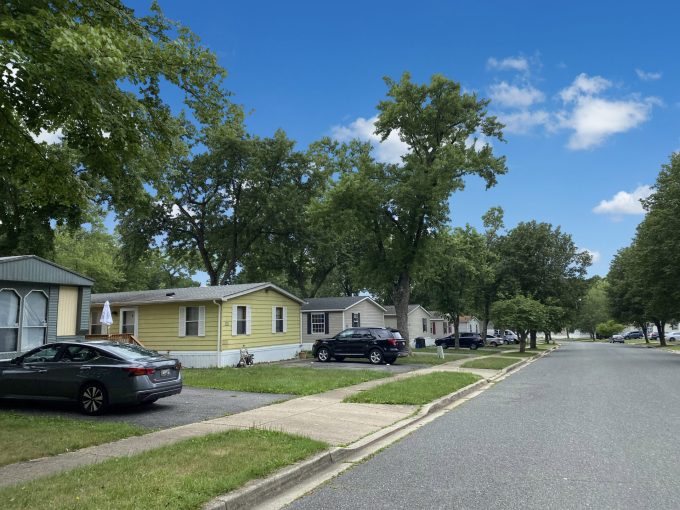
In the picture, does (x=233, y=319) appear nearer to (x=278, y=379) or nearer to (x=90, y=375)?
(x=278, y=379)

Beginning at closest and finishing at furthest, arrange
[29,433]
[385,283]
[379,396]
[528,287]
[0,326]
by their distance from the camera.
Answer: [29,433], [379,396], [0,326], [385,283], [528,287]

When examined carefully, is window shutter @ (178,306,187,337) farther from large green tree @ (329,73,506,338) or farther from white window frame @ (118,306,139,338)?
large green tree @ (329,73,506,338)

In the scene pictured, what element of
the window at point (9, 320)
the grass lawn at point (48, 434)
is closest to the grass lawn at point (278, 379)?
the window at point (9, 320)

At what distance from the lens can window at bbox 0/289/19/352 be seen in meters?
14.7

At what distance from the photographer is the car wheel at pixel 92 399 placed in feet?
33.8

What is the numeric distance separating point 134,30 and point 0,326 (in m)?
10.4

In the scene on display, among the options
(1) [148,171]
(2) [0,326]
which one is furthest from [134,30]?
(2) [0,326]

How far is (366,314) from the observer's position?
37344 millimetres

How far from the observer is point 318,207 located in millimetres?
29453

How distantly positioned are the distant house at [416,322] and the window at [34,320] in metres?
33.4

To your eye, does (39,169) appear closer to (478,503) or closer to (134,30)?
(134,30)

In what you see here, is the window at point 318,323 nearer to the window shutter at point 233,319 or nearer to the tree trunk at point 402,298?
the tree trunk at point 402,298

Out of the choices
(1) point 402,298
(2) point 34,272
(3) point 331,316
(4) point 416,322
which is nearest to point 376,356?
(1) point 402,298

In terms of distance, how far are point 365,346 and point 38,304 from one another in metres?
13.9
